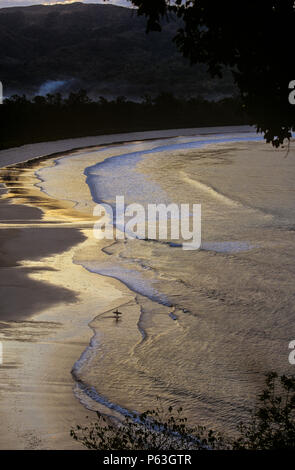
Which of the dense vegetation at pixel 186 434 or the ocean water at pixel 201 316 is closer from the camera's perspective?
the dense vegetation at pixel 186 434

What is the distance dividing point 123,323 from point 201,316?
129 centimetres

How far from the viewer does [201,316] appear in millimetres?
10273

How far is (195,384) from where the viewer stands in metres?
7.75

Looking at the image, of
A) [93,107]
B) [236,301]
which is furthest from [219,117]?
[236,301]

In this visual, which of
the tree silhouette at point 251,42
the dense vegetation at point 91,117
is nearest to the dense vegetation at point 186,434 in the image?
the tree silhouette at point 251,42

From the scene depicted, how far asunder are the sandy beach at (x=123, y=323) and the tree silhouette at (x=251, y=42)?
2964mm

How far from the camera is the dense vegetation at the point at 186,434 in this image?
5.22m

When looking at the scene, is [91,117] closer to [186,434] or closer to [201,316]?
[201,316]

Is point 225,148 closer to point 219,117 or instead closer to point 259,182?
point 259,182

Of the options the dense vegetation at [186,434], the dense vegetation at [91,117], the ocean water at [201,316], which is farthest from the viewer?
the dense vegetation at [91,117]

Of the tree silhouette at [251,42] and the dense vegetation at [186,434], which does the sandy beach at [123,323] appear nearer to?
the dense vegetation at [186,434]

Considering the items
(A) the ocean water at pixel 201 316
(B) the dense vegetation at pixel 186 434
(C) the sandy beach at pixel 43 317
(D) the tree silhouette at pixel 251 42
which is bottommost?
(A) the ocean water at pixel 201 316

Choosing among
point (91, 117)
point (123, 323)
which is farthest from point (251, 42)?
point (91, 117)

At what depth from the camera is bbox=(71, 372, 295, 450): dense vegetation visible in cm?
522
